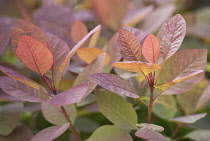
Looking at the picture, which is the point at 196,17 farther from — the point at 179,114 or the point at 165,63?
the point at 165,63

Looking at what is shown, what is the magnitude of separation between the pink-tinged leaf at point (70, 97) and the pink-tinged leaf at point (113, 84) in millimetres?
17

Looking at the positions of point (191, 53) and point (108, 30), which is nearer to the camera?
point (191, 53)

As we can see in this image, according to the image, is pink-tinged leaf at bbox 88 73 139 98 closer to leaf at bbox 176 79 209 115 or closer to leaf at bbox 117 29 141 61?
leaf at bbox 117 29 141 61

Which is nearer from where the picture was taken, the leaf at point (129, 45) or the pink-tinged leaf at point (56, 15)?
the leaf at point (129, 45)

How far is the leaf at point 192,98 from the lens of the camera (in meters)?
0.48

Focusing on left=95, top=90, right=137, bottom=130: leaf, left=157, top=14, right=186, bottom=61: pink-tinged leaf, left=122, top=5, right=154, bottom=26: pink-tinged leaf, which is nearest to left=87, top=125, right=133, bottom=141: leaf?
left=95, top=90, right=137, bottom=130: leaf

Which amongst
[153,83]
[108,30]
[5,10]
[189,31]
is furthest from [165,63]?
[5,10]

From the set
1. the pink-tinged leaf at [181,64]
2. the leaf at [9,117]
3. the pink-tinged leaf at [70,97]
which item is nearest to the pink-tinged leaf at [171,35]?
the pink-tinged leaf at [181,64]

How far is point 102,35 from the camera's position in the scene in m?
0.68

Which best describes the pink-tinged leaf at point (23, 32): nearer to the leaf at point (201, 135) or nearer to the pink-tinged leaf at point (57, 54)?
the pink-tinged leaf at point (57, 54)

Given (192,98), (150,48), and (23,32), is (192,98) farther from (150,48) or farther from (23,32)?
(23,32)

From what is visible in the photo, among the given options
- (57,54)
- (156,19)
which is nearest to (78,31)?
(57,54)

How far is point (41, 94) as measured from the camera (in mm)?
375

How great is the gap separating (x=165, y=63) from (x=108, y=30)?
→ 0.37 meters
